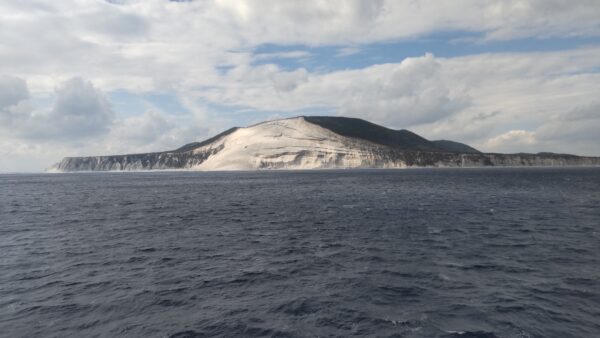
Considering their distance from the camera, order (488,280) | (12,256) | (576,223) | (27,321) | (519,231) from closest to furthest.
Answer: (27,321) < (488,280) < (12,256) < (519,231) < (576,223)

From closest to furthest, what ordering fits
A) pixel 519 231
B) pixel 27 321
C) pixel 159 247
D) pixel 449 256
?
pixel 27 321, pixel 449 256, pixel 159 247, pixel 519 231

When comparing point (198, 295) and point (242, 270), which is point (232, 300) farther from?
point (242, 270)

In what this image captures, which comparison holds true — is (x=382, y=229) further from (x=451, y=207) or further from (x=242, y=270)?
(x=451, y=207)

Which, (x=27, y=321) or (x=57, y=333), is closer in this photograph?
(x=57, y=333)

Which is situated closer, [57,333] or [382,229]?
[57,333]

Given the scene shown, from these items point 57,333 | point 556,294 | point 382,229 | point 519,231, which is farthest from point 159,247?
point 519,231

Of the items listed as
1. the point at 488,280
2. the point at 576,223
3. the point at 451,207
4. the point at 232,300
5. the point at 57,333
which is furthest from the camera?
the point at 451,207

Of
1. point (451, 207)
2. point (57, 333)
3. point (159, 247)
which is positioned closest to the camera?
point (57, 333)

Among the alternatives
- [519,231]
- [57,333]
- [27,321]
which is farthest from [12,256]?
[519,231]
